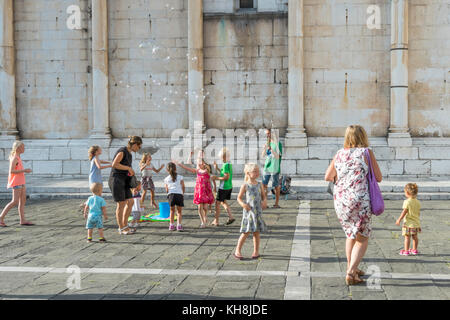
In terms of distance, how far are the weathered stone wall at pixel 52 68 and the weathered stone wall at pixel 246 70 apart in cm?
434

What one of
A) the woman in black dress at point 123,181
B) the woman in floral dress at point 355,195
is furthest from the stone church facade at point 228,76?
the woman in floral dress at point 355,195

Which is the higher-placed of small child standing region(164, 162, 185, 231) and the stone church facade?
the stone church facade

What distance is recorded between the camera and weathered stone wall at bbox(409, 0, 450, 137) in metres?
17.2

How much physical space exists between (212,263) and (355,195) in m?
2.18

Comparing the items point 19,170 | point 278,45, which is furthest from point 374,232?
point 278,45

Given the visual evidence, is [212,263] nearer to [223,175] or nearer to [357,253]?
[357,253]

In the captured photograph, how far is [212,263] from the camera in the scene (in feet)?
23.5

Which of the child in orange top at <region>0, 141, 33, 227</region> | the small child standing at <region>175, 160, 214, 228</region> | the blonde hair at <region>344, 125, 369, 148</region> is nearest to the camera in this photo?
the blonde hair at <region>344, 125, 369, 148</region>

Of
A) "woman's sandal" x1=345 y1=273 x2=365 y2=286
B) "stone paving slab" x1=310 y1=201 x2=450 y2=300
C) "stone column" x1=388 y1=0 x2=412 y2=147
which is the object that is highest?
"stone column" x1=388 y1=0 x2=412 y2=147

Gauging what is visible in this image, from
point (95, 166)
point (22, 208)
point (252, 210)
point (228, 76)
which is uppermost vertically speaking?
point (228, 76)

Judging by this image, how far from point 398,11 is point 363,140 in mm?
12371

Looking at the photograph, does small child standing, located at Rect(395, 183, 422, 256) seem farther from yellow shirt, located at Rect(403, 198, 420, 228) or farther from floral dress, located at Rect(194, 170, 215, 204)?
floral dress, located at Rect(194, 170, 215, 204)

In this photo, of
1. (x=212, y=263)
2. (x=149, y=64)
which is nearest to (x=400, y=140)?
(x=149, y=64)

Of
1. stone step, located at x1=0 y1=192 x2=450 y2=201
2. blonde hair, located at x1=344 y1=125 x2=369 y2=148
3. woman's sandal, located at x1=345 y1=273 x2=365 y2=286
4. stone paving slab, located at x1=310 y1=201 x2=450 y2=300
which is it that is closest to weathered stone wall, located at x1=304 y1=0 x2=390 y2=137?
stone step, located at x1=0 y1=192 x2=450 y2=201
